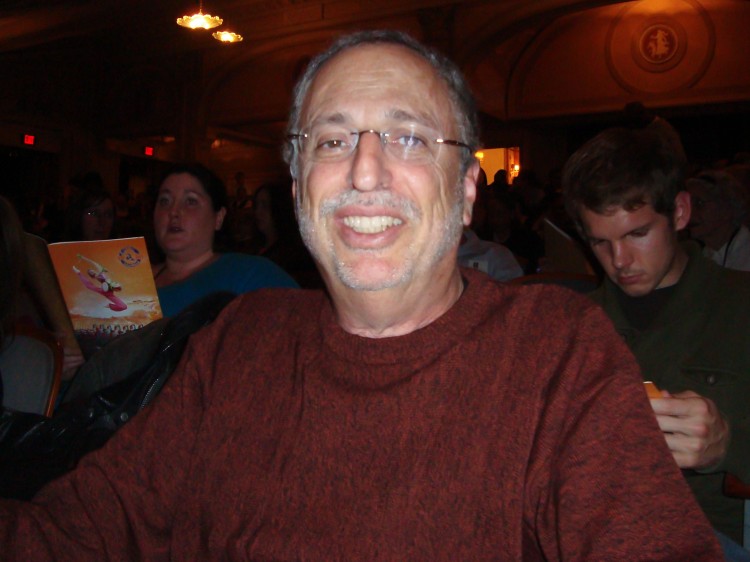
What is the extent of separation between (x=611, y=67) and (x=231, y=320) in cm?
1063

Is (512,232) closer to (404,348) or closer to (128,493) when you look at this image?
(404,348)

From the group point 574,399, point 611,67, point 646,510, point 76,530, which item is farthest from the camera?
point 611,67

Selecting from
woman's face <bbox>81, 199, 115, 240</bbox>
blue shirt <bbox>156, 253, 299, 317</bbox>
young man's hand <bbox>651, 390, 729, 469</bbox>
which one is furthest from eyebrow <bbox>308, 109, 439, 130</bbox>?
woman's face <bbox>81, 199, 115, 240</bbox>

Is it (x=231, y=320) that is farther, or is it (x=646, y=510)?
(x=231, y=320)

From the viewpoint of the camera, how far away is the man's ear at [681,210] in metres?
1.89

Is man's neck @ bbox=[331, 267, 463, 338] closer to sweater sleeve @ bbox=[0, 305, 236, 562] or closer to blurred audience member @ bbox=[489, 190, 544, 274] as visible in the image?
sweater sleeve @ bbox=[0, 305, 236, 562]

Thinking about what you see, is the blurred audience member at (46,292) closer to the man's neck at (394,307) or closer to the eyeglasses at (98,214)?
the man's neck at (394,307)

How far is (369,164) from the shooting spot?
3.84 ft

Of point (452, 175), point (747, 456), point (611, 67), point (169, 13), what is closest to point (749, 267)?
point (747, 456)

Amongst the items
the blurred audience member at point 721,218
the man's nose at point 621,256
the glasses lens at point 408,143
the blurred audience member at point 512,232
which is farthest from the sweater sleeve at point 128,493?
the blurred audience member at point 512,232

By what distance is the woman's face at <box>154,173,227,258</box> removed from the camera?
3059mm

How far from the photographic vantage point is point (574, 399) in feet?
3.20

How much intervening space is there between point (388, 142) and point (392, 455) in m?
0.56

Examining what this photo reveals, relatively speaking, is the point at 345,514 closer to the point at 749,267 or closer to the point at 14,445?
the point at 14,445
